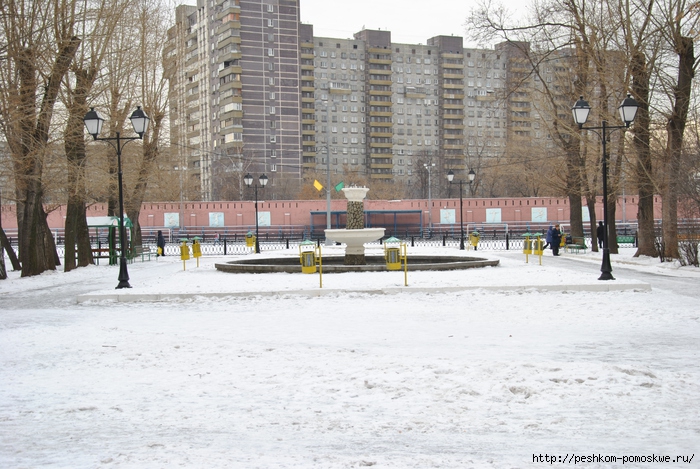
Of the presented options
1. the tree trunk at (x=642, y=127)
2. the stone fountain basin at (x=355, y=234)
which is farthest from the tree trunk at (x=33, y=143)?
the tree trunk at (x=642, y=127)

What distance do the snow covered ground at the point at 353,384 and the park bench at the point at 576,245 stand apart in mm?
17576

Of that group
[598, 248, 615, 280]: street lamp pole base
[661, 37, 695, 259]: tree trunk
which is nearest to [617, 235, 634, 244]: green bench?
[661, 37, 695, 259]: tree trunk

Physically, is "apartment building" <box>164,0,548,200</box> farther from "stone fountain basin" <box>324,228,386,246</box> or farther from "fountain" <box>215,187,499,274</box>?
"stone fountain basin" <box>324,228,386,246</box>

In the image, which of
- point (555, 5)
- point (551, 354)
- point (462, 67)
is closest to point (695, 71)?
point (555, 5)

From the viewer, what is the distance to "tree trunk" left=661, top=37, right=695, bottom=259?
21.2 m

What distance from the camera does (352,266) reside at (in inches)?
787

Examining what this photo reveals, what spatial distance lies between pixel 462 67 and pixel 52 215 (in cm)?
7749

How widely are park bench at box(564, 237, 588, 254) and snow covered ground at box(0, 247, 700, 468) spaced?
17.6 meters

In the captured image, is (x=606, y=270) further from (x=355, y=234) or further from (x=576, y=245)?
(x=576, y=245)

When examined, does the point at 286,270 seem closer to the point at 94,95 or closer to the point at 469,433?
the point at 94,95

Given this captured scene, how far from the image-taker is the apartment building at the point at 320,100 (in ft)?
303

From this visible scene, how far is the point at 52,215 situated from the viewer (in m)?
56.3

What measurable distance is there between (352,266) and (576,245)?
14.7m

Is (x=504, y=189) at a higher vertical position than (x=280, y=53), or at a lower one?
lower
